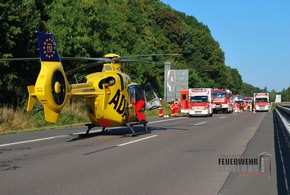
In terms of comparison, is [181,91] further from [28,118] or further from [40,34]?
[40,34]

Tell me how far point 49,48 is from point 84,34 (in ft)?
87.2

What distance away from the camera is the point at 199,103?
133 ft

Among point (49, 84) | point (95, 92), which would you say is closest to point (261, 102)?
point (95, 92)

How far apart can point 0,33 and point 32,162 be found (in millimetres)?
18414

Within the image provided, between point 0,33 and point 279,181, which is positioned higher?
point 0,33

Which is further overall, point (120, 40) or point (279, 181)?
point (120, 40)

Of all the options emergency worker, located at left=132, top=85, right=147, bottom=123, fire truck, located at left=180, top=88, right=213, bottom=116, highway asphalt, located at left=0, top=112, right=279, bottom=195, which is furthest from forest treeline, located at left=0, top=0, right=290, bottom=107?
fire truck, located at left=180, top=88, right=213, bottom=116

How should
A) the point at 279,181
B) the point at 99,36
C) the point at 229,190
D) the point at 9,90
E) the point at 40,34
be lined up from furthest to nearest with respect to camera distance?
1. the point at 99,36
2. the point at 9,90
3. the point at 40,34
4. the point at 279,181
5. the point at 229,190

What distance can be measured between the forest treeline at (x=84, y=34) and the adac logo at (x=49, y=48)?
8.63m

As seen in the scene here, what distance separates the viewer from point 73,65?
40.4 metres

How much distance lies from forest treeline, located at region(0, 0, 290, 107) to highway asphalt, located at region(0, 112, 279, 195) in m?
7.96

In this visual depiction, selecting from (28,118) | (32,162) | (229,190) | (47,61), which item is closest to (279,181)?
(229,190)

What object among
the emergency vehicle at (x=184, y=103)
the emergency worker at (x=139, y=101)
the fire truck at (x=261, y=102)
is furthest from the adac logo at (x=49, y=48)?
the fire truck at (x=261, y=102)

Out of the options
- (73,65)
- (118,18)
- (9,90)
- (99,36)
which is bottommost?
(9,90)
